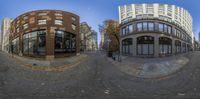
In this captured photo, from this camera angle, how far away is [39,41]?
14.9 meters

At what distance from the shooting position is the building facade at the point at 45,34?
1423 centimetres

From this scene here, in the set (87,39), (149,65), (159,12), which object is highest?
(159,12)

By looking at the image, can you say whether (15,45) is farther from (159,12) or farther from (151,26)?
(151,26)

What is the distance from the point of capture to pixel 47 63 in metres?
14.1

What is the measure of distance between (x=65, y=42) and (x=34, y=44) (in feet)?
10.1

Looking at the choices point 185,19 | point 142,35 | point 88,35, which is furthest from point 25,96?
point 142,35

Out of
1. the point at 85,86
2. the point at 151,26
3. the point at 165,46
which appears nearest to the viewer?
the point at 85,86

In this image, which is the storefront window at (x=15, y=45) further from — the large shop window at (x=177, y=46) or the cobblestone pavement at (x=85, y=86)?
the large shop window at (x=177, y=46)

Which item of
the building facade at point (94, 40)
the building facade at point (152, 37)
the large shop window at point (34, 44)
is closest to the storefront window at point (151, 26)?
the building facade at point (152, 37)

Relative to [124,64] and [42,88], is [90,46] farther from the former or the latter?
[42,88]

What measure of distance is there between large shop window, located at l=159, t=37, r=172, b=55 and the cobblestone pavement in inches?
234

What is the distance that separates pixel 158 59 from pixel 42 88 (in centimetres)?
1233

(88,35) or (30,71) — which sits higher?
(88,35)

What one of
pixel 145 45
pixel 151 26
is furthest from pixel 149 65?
pixel 151 26
